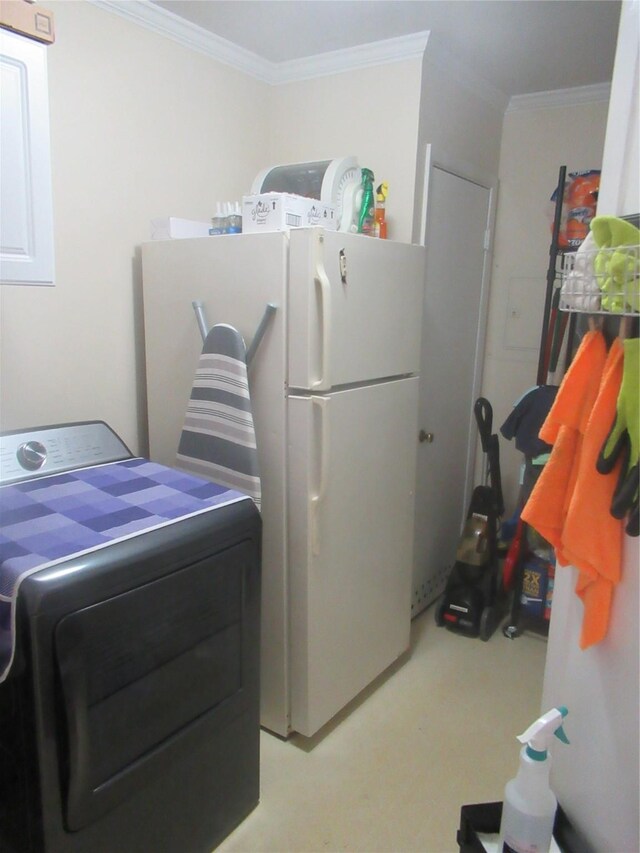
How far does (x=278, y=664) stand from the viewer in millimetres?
1978

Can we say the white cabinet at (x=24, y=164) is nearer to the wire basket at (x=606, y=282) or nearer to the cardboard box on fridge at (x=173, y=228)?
the cardboard box on fridge at (x=173, y=228)

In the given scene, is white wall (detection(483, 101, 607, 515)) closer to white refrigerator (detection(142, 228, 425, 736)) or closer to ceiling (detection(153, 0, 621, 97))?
ceiling (detection(153, 0, 621, 97))

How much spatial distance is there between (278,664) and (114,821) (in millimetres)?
724

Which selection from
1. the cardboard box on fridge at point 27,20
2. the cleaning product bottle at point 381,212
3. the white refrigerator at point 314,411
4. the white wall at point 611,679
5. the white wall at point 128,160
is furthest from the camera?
the cleaning product bottle at point 381,212

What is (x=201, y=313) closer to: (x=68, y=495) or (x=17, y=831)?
(x=68, y=495)

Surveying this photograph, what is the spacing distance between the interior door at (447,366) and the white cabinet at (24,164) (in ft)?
5.39

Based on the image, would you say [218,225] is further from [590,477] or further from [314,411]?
[590,477]

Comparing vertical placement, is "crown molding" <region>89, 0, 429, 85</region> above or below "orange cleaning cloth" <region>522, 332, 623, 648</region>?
above

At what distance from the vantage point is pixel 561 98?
110 inches

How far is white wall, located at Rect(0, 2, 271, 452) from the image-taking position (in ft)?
6.11

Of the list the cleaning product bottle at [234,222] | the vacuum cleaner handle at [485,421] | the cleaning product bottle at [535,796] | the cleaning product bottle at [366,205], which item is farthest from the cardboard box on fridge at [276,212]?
the cleaning product bottle at [535,796]

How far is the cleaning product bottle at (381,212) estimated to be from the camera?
2.30 meters

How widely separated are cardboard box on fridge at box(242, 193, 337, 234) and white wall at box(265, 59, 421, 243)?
2.06ft

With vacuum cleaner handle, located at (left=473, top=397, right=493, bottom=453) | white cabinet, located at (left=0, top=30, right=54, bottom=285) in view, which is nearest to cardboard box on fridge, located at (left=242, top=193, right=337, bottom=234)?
white cabinet, located at (left=0, top=30, right=54, bottom=285)
